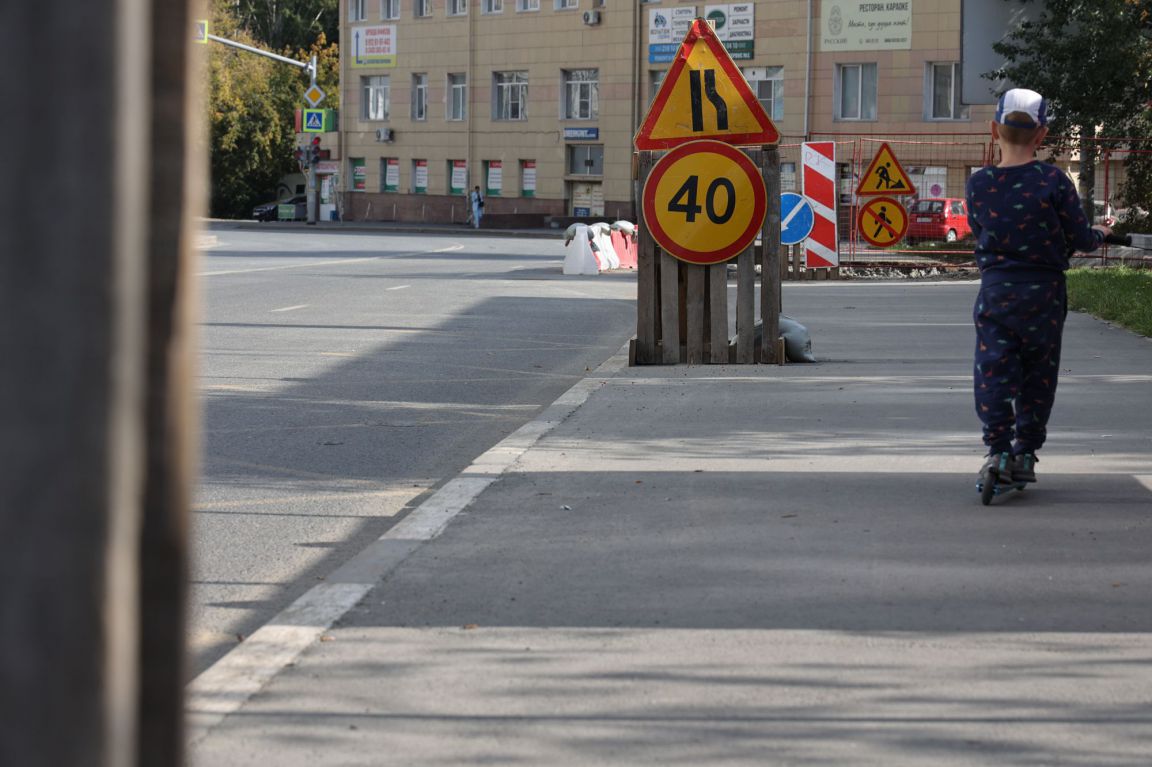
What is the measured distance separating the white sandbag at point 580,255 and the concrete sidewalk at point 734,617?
21.4 meters

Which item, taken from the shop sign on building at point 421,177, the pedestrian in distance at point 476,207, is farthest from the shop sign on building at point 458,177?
the pedestrian in distance at point 476,207

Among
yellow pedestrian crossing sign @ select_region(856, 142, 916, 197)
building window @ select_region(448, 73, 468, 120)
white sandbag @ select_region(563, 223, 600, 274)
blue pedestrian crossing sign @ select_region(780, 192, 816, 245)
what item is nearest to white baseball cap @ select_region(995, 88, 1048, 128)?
blue pedestrian crossing sign @ select_region(780, 192, 816, 245)

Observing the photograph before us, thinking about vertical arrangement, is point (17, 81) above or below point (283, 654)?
above

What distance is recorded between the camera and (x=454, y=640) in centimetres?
459

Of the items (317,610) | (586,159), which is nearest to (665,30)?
(586,159)

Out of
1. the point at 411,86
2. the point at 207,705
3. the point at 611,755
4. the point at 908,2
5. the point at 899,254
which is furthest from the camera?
the point at 411,86

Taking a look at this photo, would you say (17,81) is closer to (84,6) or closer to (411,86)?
(84,6)

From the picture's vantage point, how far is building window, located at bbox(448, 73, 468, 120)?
64656 millimetres

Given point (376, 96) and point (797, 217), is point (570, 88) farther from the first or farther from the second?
point (797, 217)

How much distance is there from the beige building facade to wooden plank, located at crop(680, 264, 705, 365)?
3711 cm

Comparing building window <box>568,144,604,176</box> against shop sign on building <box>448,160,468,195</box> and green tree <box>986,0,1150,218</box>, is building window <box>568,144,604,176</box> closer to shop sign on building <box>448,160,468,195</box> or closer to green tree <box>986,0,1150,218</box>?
shop sign on building <box>448,160,468,195</box>

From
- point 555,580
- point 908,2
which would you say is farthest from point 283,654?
point 908,2

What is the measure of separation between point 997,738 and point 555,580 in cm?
193

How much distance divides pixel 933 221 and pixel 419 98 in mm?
27936
